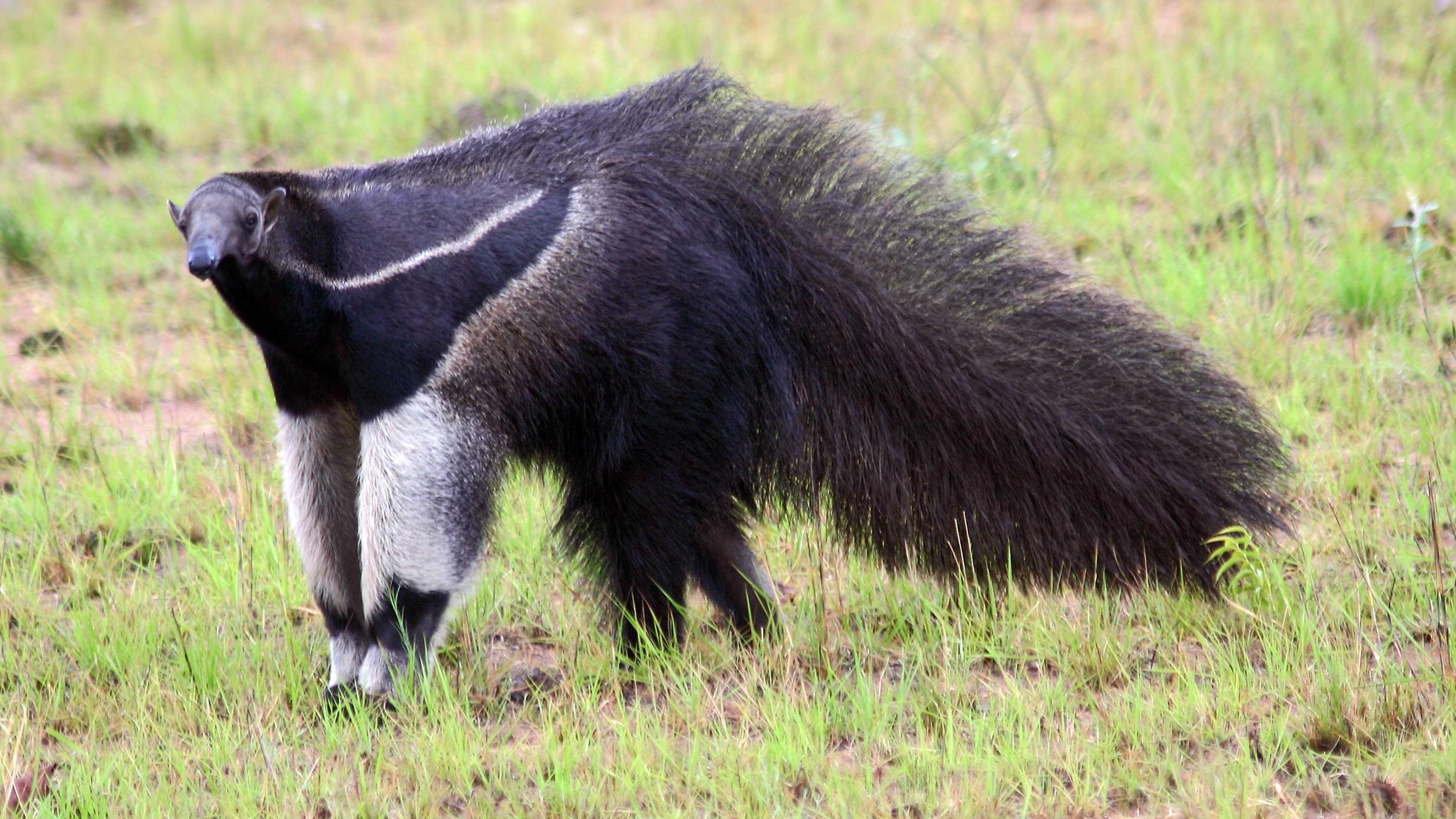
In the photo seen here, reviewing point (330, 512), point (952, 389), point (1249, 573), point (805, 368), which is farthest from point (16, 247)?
point (1249, 573)

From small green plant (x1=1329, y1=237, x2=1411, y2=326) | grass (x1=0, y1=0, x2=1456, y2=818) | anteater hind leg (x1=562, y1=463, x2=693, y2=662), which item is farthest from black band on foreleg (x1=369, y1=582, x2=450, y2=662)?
small green plant (x1=1329, y1=237, x2=1411, y2=326)

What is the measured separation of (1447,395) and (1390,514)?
73 centimetres

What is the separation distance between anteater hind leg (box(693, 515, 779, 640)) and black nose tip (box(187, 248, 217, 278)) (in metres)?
1.73

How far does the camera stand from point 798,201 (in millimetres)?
4316

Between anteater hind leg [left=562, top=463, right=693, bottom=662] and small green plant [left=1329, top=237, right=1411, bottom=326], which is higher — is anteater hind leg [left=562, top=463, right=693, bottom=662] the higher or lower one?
the lower one

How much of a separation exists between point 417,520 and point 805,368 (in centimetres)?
118

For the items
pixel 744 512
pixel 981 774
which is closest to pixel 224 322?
pixel 744 512

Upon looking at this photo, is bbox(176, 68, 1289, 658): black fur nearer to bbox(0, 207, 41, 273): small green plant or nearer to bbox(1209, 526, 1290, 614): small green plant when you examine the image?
bbox(1209, 526, 1290, 614): small green plant

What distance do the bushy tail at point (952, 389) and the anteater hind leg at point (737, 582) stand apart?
0.33 metres

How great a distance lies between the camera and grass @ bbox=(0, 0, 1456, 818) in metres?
3.69

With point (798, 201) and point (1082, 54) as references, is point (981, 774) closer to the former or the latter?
point (798, 201)

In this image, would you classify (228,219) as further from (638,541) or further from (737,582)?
(737,582)

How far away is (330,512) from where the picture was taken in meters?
4.32

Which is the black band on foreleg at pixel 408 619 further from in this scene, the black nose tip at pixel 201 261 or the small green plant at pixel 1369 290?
the small green plant at pixel 1369 290
